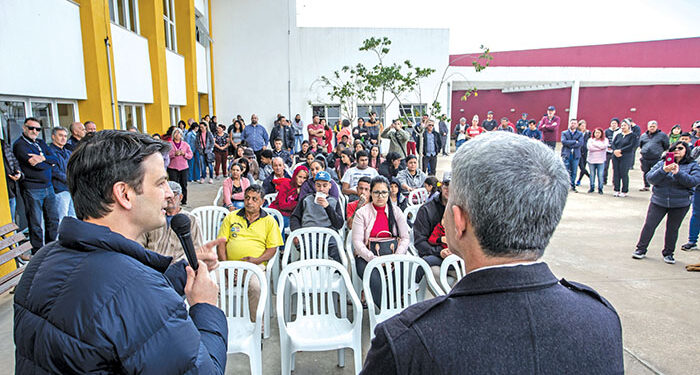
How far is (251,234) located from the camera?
12.4 ft

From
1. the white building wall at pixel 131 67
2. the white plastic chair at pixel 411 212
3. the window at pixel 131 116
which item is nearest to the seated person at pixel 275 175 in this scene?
the white plastic chair at pixel 411 212

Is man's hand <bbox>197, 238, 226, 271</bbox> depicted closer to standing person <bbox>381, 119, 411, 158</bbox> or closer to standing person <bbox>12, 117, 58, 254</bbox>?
standing person <bbox>12, 117, 58, 254</bbox>

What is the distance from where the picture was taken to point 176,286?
154cm

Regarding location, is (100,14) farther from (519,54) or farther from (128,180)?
(519,54)

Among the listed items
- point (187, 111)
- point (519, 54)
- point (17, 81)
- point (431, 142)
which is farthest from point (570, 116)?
point (17, 81)

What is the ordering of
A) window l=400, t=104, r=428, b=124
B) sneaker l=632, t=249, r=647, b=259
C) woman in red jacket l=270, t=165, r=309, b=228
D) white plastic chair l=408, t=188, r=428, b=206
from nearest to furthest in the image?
1. woman in red jacket l=270, t=165, r=309, b=228
2. sneaker l=632, t=249, r=647, b=259
3. white plastic chair l=408, t=188, r=428, b=206
4. window l=400, t=104, r=428, b=124

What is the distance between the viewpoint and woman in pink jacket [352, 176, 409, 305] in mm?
3910

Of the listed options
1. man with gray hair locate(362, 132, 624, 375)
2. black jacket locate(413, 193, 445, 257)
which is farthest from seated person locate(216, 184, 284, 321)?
man with gray hair locate(362, 132, 624, 375)

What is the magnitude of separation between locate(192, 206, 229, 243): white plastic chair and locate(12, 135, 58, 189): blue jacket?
1.85 meters

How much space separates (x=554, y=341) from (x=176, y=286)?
133 cm

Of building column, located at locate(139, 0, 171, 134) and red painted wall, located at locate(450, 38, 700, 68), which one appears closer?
building column, located at locate(139, 0, 171, 134)

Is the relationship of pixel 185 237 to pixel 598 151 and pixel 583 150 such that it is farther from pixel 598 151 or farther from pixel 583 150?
pixel 583 150

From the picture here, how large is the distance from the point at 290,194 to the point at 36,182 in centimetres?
303

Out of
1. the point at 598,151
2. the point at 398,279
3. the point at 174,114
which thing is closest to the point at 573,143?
the point at 598,151
